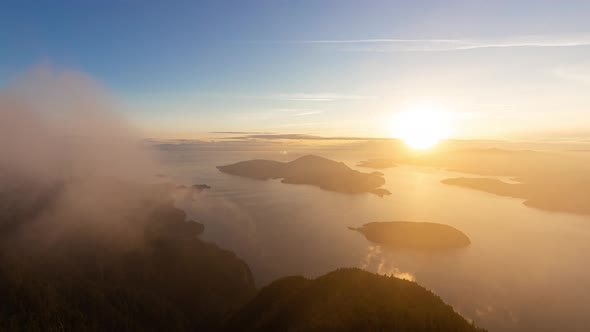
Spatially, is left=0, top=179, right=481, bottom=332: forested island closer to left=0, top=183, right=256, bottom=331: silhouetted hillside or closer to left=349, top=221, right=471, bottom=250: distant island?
left=0, top=183, right=256, bottom=331: silhouetted hillside

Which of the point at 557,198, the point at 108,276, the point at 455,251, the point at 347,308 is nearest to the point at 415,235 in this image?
the point at 455,251

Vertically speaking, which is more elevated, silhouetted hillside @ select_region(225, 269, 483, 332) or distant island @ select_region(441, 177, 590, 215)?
silhouetted hillside @ select_region(225, 269, 483, 332)

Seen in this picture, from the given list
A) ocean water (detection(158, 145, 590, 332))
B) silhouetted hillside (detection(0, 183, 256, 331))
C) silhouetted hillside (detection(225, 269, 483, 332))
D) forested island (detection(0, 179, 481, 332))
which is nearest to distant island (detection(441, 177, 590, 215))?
ocean water (detection(158, 145, 590, 332))

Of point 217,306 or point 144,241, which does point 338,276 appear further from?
point 144,241

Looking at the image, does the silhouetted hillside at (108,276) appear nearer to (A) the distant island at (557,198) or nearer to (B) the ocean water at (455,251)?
(B) the ocean water at (455,251)

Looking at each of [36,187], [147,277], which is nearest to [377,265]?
[147,277]

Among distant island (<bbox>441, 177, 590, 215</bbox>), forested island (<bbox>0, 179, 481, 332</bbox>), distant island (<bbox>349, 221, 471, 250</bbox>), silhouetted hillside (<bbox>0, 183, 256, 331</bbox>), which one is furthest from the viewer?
distant island (<bbox>441, 177, 590, 215</bbox>)
